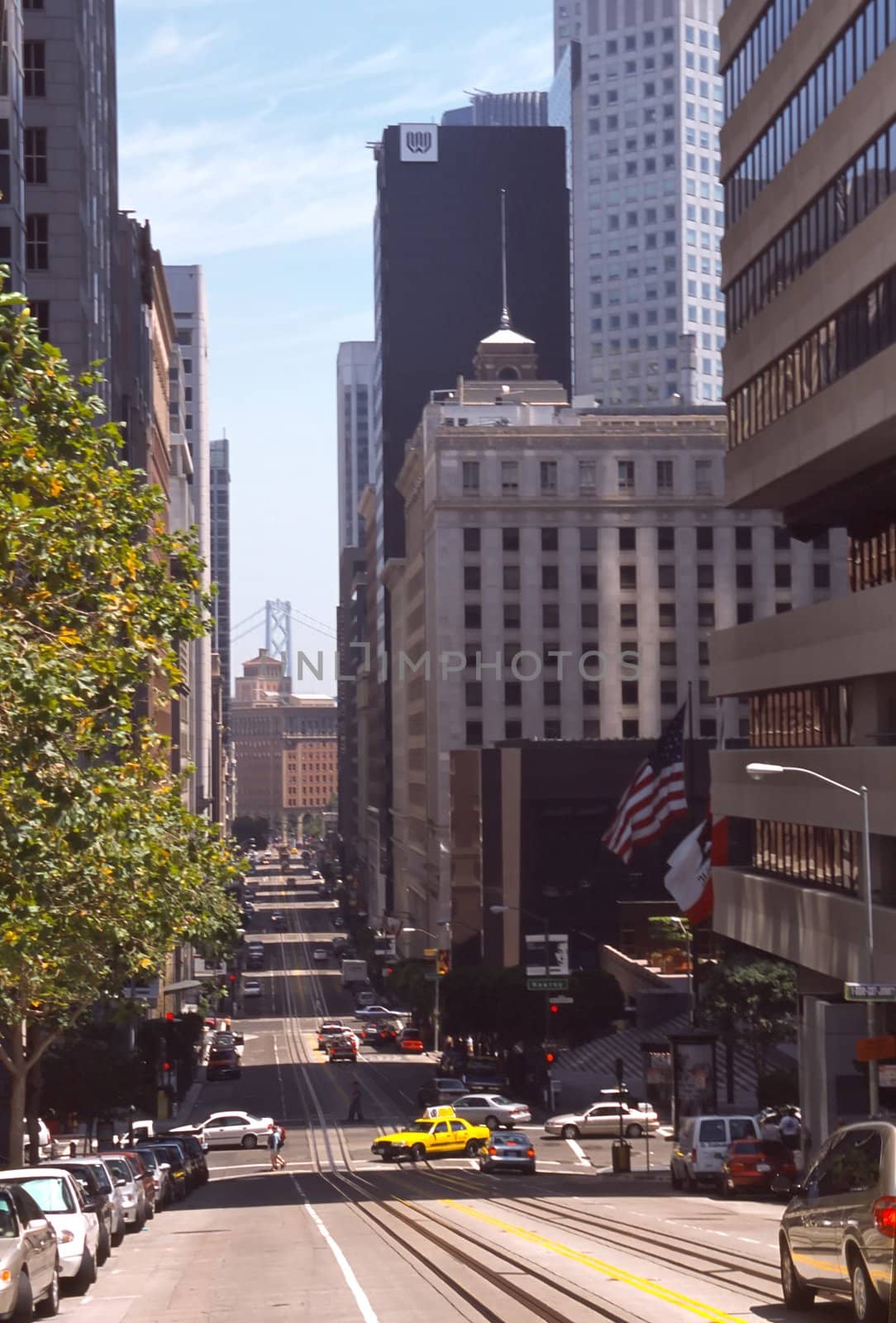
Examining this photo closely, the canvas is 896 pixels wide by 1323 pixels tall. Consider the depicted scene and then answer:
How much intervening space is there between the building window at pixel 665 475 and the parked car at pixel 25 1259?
122 m

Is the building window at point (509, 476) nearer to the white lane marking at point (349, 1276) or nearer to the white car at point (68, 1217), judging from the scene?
the white lane marking at point (349, 1276)

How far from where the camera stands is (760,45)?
51969 mm

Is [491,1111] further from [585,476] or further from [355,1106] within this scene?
[585,476]

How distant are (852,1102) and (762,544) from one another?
9995 cm

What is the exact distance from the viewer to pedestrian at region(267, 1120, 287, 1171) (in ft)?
208

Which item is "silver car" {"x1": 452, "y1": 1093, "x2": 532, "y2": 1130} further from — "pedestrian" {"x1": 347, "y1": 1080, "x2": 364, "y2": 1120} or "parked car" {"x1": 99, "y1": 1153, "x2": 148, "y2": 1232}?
"parked car" {"x1": 99, "y1": 1153, "x2": 148, "y2": 1232}

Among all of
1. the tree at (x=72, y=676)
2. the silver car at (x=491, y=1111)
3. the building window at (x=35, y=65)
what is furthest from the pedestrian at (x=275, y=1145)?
the building window at (x=35, y=65)

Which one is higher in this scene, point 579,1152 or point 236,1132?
point 579,1152

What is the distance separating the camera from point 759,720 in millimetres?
55531

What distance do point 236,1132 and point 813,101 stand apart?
4345cm

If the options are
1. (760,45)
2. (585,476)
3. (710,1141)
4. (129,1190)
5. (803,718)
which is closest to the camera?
(129,1190)

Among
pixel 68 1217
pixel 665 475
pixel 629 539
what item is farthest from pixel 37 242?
pixel 665 475

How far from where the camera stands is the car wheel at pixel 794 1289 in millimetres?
19578

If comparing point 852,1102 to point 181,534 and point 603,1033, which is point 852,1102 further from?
point 603,1033
